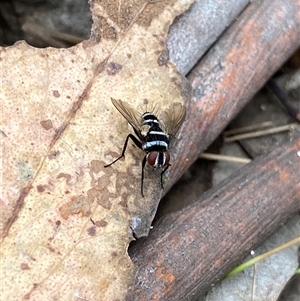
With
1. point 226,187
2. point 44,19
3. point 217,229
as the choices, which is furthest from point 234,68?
point 44,19

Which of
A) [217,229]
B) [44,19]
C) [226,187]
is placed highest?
[44,19]

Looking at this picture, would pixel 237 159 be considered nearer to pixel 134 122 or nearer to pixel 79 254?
pixel 134 122

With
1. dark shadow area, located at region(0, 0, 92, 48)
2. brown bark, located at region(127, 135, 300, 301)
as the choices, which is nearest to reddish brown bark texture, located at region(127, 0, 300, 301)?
brown bark, located at region(127, 135, 300, 301)

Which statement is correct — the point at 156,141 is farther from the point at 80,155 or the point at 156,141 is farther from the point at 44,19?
the point at 44,19

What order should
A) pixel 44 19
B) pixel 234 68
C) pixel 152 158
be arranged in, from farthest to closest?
pixel 44 19
pixel 234 68
pixel 152 158

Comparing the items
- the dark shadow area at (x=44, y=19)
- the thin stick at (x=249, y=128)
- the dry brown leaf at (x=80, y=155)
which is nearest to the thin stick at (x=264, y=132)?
the thin stick at (x=249, y=128)

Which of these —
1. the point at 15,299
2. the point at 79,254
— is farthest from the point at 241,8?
the point at 15,299

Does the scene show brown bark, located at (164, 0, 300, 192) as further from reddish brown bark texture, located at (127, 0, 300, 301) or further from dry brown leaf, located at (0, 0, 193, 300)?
dry brown leaf, located at (0, 0, 193, 300)
